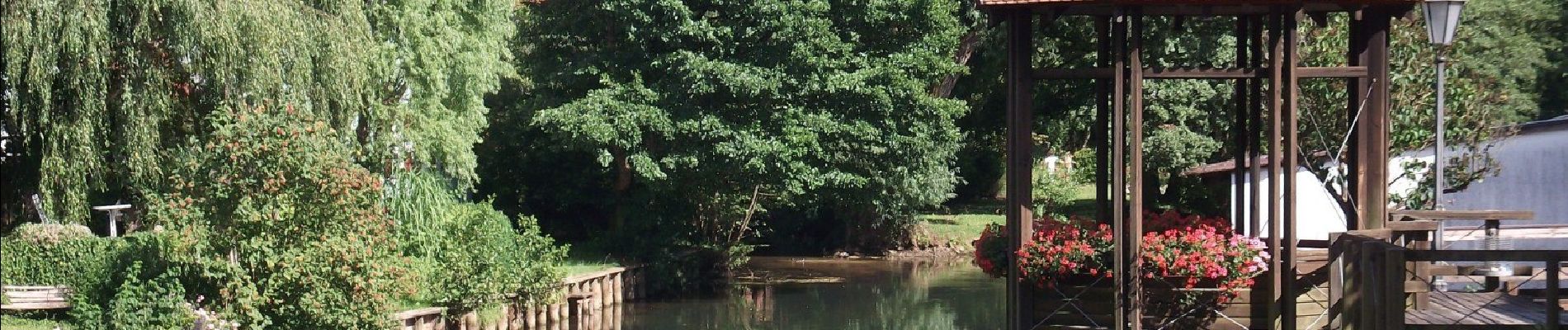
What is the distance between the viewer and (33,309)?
50.8ft

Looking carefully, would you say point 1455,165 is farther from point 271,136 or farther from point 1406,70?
point 271,136

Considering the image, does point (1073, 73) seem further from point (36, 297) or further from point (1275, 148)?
point (36, 297)

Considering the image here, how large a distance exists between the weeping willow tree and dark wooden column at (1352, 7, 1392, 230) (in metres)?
11.1

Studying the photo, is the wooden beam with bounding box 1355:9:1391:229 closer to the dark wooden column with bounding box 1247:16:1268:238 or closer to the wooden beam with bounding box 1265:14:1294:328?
the wooden beam with bounding box 1265:14:1294:328

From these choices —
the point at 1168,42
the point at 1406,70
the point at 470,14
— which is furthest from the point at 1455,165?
the point at 470,14

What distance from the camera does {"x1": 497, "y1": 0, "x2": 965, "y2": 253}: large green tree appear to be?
25781 mm

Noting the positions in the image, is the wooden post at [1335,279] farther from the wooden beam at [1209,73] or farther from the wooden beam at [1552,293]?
the wooden beam at [1209,73]

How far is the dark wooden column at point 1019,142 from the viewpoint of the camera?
38.1 feet

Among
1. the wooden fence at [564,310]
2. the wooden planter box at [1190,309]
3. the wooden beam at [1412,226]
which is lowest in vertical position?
the wooden fence at [564,310]

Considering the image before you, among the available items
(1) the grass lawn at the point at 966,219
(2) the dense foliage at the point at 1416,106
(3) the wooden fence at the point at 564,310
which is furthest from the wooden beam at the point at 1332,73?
(1) the grass lawn at the point at 966,219

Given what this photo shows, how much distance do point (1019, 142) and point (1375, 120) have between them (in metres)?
2.62

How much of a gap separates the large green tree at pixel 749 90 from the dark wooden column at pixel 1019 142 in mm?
13814

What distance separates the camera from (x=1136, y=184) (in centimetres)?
1131

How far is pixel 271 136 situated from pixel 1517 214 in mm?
11305
